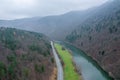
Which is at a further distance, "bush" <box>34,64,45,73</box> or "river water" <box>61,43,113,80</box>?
"river water" <box>61,43,113,80</box>

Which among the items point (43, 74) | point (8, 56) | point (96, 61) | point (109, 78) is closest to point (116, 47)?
point (96, 61)

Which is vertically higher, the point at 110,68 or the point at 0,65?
the point at 0,65

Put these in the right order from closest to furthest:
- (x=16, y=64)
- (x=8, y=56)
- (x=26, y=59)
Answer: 1. (x=16, y=64)
2. (x=8, y=56)
3. (x=26, y=59)

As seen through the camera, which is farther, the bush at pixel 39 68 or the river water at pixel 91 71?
the river water at pixel 91 71

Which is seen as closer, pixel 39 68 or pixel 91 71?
pixel 39 68

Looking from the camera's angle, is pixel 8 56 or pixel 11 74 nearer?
pixel 11 74

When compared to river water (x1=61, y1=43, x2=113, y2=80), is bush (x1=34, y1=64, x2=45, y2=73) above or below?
above

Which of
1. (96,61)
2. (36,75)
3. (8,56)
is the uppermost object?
(8,56)

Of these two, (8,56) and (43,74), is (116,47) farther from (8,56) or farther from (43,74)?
(8,56)

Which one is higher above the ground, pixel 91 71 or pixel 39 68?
pixel 39 68

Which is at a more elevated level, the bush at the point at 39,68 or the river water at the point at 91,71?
the bush at the point at 39,68

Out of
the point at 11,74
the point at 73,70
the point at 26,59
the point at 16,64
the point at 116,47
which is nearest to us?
the point at 11,74
